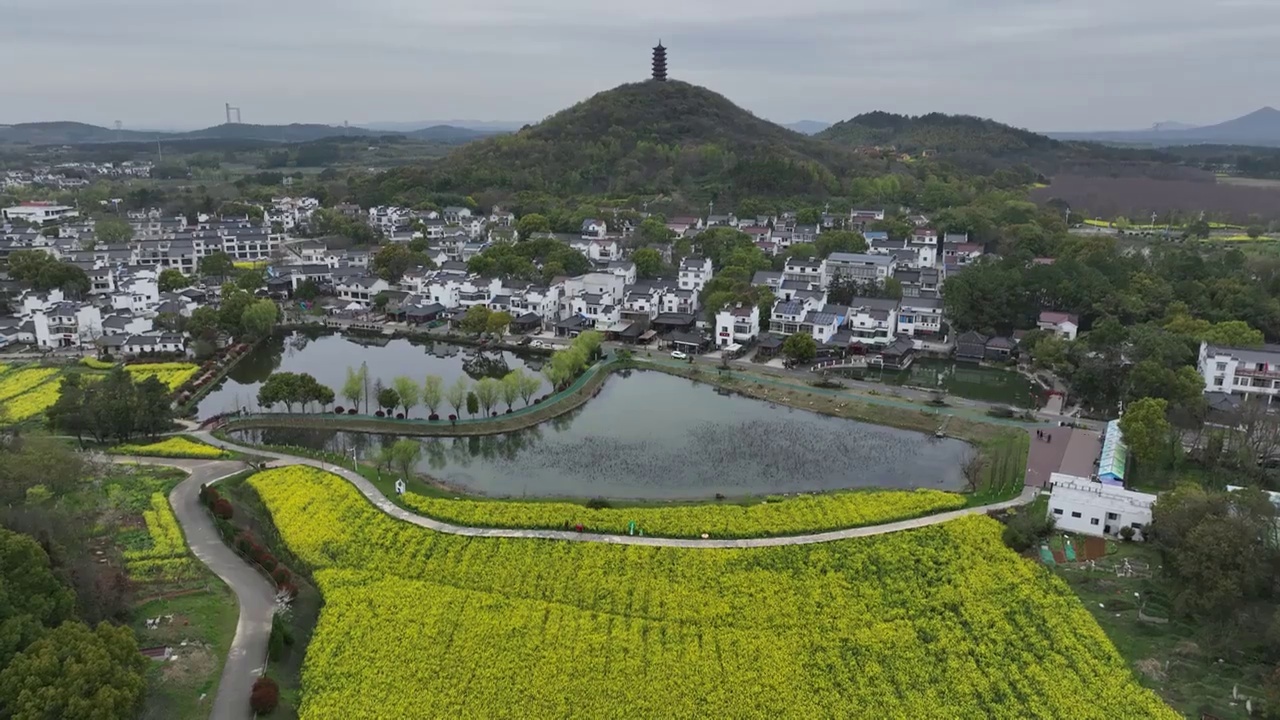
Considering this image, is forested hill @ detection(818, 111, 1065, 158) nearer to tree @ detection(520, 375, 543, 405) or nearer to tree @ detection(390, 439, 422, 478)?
tree @ detection(520, 375, 543, 405)

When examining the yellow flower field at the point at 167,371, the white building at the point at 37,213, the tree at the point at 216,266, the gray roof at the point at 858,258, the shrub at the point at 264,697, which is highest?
the white building at the point at 37,213

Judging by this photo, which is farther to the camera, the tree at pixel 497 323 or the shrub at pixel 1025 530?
the tree at pixel 497 323

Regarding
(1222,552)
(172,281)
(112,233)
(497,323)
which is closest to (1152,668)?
(1222,552)

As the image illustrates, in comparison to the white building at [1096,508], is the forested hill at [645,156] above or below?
above

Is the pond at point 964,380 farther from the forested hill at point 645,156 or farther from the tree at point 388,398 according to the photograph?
the forested hill at point 645,156

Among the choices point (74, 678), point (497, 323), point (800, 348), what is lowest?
point (74, 678)

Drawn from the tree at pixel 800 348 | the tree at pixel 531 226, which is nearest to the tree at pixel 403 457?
the tree at pixel 800 348

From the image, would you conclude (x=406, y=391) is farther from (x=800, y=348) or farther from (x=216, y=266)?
(x=216, y=266)
